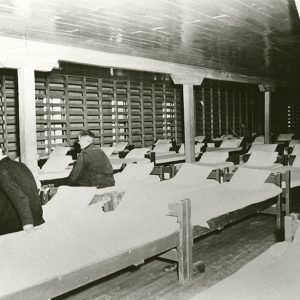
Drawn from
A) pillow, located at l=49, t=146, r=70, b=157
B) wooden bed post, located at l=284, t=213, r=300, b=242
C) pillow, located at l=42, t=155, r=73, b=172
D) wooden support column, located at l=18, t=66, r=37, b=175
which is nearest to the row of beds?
A: wooden bed post, located at l=284, t=213, r=300, b=242

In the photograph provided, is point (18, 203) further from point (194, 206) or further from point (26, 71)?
point (26, 71)

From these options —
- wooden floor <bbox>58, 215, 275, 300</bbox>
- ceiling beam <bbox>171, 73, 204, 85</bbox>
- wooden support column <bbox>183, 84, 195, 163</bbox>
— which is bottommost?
wooden floor <bbox>58, 215, 275, 300</bbox>

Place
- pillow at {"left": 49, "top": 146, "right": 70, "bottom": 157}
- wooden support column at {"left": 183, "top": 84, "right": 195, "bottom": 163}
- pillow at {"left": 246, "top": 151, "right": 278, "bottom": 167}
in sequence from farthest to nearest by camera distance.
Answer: pillow at {"left": 49, "top": 146, "right": 70, "bottom": 157}
wooden support column at {"left": 183, "top": 84, "right": 195, "bottom": 163}
pillow at {"left": 246, "top": 151, "right": 278, "bottom": 167}

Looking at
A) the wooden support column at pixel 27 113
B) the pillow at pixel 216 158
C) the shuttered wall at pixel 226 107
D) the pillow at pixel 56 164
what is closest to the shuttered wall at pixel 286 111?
the shuttered wall at pixel 226 107

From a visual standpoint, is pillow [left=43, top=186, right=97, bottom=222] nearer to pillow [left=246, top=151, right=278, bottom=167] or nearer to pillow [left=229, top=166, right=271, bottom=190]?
pillow [left=229, top=166, right=271, bottom=190]

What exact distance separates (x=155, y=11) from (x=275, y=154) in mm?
4320

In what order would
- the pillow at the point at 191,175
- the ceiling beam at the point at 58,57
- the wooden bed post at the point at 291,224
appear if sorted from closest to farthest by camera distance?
the wooden bed post at the point at 291,224 → the ceiling beam at the point at 58,57 → the pillow at the point at 191,175

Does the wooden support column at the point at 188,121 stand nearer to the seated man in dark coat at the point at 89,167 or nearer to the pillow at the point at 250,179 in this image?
the pillow at the point at 250,179

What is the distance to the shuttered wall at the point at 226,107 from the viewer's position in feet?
Answer: 51.9

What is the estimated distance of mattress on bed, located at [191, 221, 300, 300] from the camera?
8.01 ft

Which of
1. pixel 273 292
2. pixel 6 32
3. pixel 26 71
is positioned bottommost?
pixel 273 292

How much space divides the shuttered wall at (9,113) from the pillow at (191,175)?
525 centimetres

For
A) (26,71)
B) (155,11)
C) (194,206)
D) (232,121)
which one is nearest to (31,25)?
(26,71)

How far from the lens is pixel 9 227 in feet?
12.3
